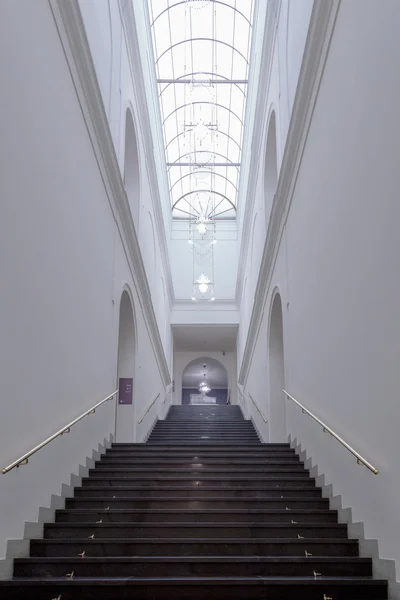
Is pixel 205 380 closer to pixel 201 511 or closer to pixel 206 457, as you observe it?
pixel 206 457

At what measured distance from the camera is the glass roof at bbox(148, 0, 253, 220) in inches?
700

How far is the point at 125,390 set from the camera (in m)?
13.3

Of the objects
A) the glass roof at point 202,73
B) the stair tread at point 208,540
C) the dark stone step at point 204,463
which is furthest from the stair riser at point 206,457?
the glass roof at point 202,73

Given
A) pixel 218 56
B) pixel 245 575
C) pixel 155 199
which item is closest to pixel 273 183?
pixel 155 199

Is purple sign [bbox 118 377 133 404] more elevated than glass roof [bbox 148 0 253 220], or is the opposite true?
glass roof [bbox 148 0 253 220]

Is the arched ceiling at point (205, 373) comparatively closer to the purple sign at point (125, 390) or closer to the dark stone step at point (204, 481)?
the purple sign at point (125, 390)

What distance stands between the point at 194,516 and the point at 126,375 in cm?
733

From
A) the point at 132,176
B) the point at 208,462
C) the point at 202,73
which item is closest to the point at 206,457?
the point at 208,462

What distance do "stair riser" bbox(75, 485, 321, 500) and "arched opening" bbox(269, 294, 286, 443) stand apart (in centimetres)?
586

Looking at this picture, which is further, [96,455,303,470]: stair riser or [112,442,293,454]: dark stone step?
[112,442,293,454]: dark stone step

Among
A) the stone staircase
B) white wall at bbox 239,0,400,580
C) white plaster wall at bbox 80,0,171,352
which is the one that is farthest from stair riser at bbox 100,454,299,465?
white plaster wall at bbox 80,0,171,352

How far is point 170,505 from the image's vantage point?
6.83 meters

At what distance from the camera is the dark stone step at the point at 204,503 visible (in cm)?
684

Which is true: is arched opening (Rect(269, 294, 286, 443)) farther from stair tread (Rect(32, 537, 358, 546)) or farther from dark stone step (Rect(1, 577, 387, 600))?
dark stone step (Rect(1, 577, 387, 600))
